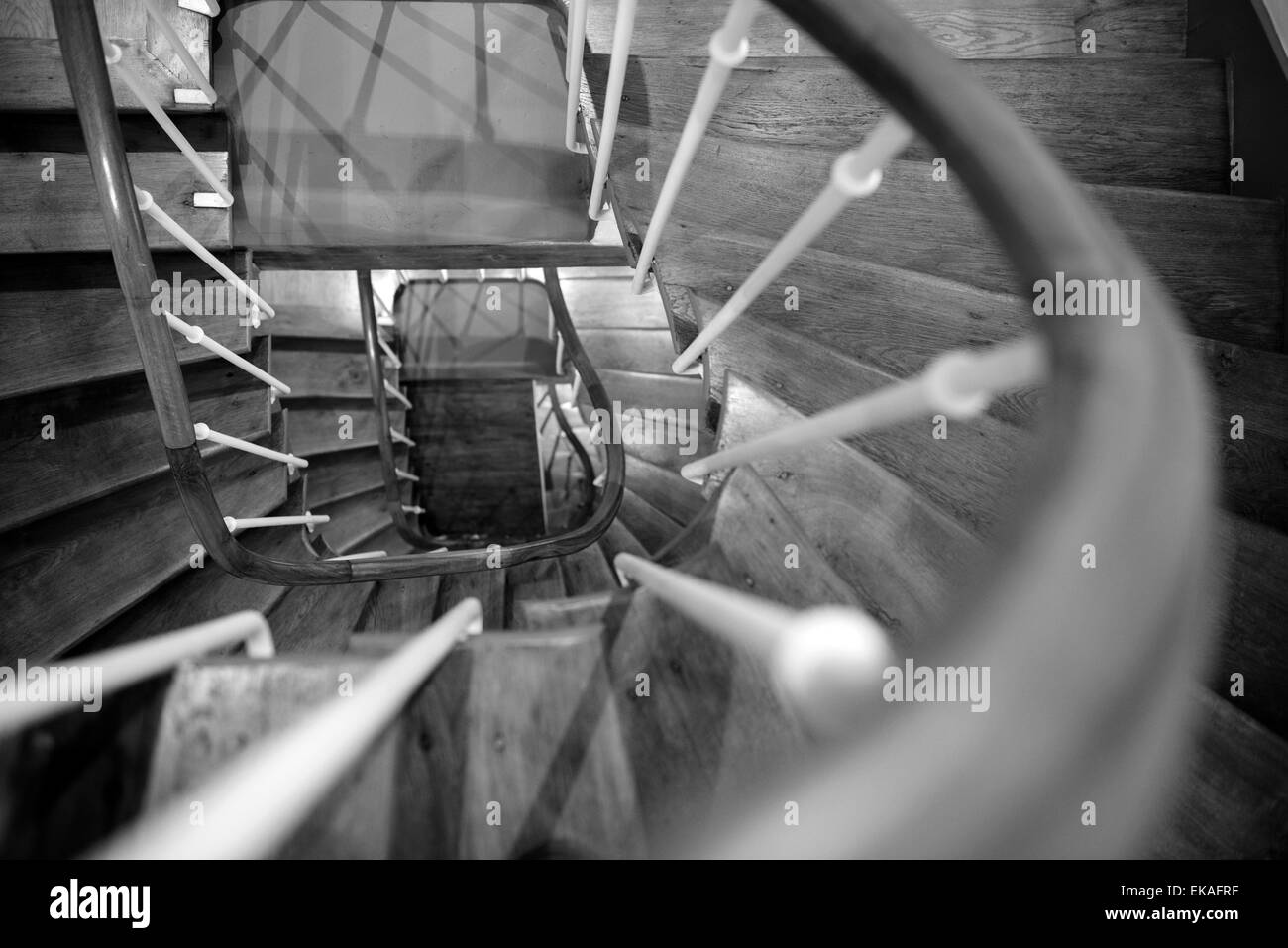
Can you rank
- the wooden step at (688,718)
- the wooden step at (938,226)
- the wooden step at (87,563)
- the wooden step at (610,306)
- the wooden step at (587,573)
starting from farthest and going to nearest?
the wooden step at (610,306) → the wooden step at (587,573) → the wooden step at (87,563) → the wooden step at (938,226) → the wooden step at (688,718)

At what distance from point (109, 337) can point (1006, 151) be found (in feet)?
6.63

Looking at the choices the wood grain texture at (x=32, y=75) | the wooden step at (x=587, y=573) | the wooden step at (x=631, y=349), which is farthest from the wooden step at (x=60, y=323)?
the wooden step at (x=631, y=349)

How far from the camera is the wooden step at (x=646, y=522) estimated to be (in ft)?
10.3

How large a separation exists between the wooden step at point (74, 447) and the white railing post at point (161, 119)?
2.01 ft

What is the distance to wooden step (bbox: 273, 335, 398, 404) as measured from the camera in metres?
2.84

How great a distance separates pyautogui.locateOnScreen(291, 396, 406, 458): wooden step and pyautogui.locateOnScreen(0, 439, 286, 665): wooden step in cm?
92

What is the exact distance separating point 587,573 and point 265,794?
7.43 ft

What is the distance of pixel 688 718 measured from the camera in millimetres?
906

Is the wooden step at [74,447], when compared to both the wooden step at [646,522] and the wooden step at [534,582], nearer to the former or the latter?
the wooden step at [534,582]

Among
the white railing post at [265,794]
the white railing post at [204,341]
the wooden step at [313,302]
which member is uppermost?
the wooden step at [313,302]

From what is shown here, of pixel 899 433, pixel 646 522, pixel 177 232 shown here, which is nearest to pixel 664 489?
pixel 646 522

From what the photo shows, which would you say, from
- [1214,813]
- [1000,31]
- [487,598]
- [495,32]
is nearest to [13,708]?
[1214,813]

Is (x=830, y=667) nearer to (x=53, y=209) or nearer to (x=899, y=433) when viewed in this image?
(x=899, y=433)
